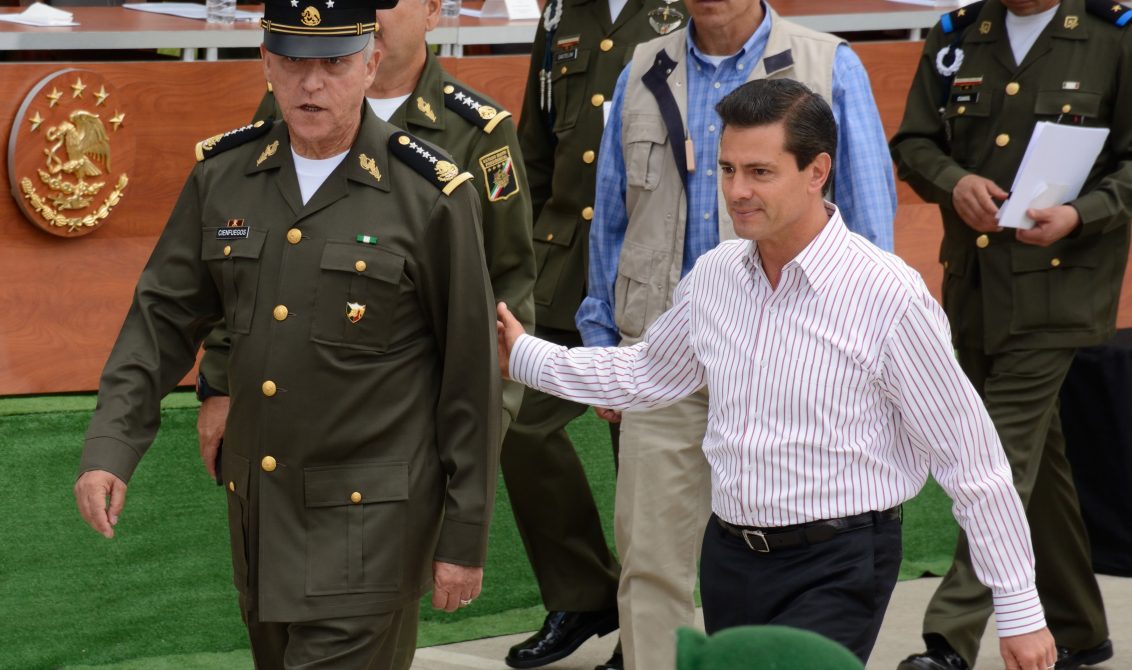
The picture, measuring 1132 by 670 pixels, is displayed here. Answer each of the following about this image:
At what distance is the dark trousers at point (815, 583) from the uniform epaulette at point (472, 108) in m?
1.27

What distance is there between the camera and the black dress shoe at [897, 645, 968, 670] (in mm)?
5387

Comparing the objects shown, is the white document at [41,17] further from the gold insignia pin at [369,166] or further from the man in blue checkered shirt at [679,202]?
the gold insignia pin at [369,166]

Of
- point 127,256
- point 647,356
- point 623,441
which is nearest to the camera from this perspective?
point 647,356

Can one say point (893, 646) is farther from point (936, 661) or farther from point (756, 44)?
point (756, 44)

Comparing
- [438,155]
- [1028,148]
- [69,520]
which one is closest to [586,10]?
[1028,148]

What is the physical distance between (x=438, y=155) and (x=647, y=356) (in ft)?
1.98

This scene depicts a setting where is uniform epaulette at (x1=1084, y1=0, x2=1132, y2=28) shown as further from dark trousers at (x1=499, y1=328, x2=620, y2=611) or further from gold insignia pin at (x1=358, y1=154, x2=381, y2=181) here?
gold insignia pin at (x1=358, y1=154, x2=381, y2=181)

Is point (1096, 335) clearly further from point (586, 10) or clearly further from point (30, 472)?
point (30, 472)

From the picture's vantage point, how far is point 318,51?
3.61 m

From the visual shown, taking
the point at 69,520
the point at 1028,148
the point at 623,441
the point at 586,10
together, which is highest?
the point at 586,10

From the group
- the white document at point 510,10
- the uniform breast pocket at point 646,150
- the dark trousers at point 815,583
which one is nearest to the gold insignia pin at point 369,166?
the dark trousers at point 815,583

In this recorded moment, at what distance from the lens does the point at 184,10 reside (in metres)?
6.54

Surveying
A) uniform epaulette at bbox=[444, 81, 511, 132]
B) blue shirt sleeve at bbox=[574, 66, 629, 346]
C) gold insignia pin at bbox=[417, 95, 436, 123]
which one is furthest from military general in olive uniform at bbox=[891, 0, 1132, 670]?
gold insignia pin at bbox=[417, 95, 436, 123]

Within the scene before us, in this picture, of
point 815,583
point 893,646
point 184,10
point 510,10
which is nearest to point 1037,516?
point 893,646
